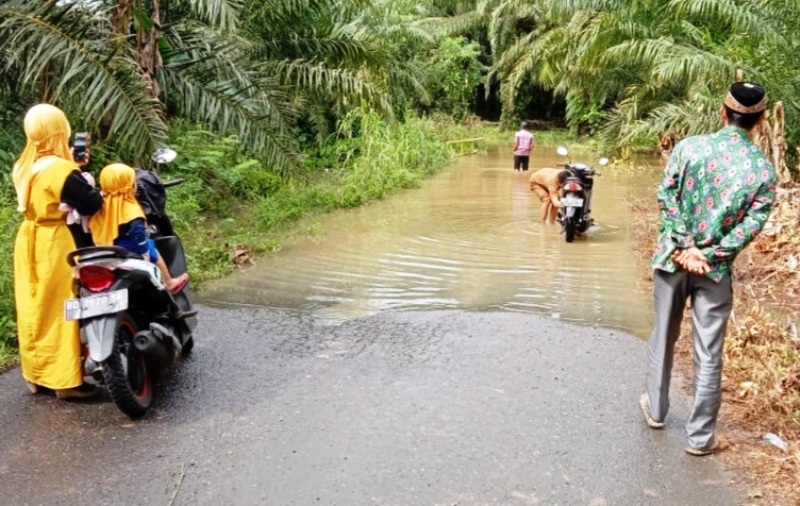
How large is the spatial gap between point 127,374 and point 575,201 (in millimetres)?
6588

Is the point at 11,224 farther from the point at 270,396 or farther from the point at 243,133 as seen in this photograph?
the point at 270,396

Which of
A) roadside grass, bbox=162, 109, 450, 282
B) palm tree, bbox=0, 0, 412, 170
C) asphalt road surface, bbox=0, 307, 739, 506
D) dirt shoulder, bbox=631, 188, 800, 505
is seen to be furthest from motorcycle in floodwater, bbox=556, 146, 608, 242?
asphalt road surface, bbox=0, 307, 739, 506

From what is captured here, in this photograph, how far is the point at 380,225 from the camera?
1090 centimetres

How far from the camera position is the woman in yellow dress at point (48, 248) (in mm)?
4336

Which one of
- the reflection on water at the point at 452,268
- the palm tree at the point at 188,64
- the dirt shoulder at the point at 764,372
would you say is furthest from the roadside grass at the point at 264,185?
the dirt shoulder at the point at 764,372

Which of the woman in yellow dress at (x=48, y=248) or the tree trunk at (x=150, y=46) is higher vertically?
the tree trunk at (x=150, y=46)

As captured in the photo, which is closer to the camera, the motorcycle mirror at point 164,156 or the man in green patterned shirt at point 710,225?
the man in green patterned shirt at point 710,225

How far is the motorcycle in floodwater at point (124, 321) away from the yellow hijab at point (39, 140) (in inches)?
20.1

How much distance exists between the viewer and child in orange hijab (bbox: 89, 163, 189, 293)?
14.9 feet

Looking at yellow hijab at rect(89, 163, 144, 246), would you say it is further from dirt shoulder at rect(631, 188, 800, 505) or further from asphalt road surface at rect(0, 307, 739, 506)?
dirt shoulder at rect(631, 188, 800, 505)

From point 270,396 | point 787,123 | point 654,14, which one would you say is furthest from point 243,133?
point 654,14

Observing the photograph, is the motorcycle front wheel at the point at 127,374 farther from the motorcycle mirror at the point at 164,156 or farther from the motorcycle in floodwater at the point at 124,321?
the motorcycle mirror at the point at 164,156

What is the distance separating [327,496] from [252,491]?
0.35m

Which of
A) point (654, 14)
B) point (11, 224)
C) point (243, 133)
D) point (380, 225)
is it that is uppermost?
point (654, 14)
